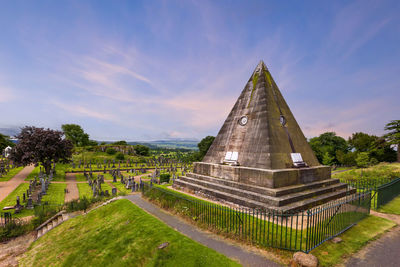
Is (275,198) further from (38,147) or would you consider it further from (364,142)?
(364,142)

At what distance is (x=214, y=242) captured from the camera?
6.92 m

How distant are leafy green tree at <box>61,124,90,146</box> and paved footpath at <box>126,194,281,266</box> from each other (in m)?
69.2

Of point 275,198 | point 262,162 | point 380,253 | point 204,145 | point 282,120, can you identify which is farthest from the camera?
point 204,145

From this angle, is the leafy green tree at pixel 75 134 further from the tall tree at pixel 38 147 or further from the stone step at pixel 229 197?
the stone step at pixel 229 197

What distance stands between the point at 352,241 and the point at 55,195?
74.2 feet

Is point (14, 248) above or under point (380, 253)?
under

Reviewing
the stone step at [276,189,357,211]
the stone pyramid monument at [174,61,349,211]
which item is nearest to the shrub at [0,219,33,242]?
the stone pyramid monument at [174,61,349,211]

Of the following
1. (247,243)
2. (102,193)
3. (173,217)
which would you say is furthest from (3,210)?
(247,243)

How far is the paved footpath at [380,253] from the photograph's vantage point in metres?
5.61

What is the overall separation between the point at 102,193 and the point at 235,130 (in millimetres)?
13957

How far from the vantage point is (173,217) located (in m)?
9.77

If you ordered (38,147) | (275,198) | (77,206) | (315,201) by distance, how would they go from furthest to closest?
(38,147), (77,206), (315,201), (275,198)

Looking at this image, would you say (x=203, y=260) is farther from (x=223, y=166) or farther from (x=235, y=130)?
(x=235, y=130)

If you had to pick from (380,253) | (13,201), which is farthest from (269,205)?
(13,201)
